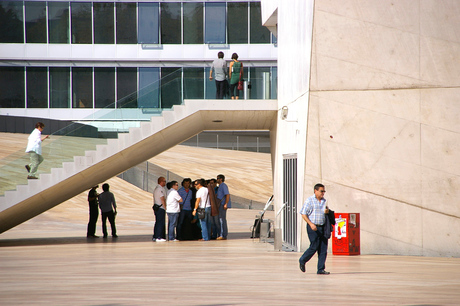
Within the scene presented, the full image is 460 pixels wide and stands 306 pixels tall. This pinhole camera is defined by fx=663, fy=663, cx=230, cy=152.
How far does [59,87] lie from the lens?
42.5 meters

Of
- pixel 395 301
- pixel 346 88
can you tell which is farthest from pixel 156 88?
pixel 395 301

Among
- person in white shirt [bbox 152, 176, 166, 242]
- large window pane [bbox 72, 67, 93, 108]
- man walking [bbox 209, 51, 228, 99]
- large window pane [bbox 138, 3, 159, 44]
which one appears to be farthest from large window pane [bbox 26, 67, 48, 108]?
person in white shirt [bbox 152, 176, 166, 242]

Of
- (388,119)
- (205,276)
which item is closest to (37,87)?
(388,119)

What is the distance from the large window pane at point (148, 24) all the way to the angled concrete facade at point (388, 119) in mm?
28418

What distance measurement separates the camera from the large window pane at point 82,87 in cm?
4244

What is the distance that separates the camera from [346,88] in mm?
15117

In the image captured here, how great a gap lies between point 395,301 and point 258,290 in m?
2.00

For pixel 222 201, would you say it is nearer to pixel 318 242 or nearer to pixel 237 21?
pixel 318 242

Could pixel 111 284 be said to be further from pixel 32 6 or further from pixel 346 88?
pixel 32 6

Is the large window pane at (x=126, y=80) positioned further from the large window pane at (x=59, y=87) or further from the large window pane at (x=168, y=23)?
the large window pane at (x=59, y=87)

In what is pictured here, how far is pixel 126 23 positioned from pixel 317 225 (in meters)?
33.6

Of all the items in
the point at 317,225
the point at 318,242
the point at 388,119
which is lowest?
the point at 318,242

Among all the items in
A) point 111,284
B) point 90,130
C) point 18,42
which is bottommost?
point 111,284

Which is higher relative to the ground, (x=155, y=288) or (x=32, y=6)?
(x=32, y=6)
